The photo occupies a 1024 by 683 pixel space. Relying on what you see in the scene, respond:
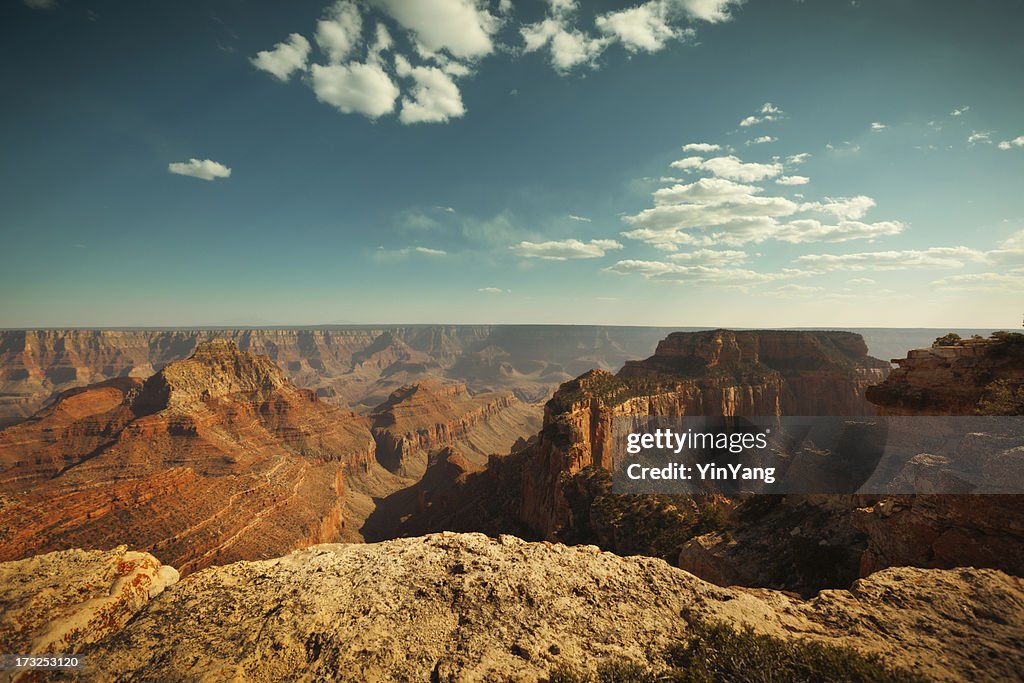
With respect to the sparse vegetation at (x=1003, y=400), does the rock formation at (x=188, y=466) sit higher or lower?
lower

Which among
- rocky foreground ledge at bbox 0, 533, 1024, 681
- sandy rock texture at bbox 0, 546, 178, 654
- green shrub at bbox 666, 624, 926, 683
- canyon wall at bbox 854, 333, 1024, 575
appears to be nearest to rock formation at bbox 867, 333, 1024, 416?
canyon wall at bbox 854, 333, 1024, 575

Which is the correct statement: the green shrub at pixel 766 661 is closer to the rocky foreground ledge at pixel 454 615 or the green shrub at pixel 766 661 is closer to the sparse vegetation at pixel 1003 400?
the rocky foreground ledge at pixel 454 615

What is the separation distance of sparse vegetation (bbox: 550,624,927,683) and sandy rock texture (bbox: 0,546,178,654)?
36.7 ft

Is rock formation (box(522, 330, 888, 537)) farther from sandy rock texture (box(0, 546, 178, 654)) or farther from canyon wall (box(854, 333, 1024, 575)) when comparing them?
sandy rock texture (box(0, 546, 178, 654))

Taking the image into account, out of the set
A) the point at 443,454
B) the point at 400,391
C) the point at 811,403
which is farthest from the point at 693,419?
the point at 400,391

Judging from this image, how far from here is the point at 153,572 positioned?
35.7ft

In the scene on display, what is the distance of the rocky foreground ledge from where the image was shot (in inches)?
324

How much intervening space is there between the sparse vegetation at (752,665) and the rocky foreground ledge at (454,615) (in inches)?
21.2

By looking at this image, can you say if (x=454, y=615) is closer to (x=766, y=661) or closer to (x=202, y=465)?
(x=766, y=661)

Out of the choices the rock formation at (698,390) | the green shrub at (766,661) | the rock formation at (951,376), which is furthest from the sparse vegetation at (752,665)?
the rock formation at (698,390)

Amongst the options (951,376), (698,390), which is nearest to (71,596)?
(951,376)

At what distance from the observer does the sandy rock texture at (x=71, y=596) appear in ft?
28.9

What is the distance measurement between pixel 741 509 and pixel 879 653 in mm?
18223

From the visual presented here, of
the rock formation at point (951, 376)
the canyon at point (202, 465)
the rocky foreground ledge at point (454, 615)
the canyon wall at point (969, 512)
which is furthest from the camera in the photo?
the canyon at point (202, 465)
